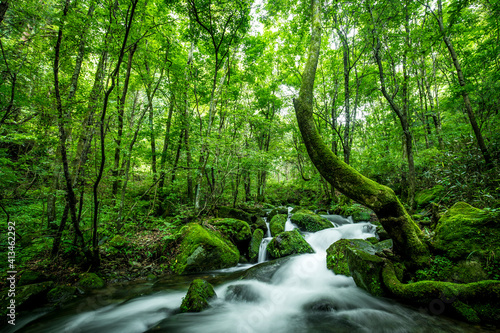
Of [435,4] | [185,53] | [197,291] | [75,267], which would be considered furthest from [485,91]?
[75,267]

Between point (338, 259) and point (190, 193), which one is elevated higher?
point (190, 193)

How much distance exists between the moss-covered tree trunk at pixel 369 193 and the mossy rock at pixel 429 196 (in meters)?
5.39

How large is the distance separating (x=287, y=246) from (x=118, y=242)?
5.49 metres

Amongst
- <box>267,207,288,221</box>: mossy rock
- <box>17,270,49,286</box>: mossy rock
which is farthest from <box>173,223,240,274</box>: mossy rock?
<box>267,207,288,221</box>: mossy rock

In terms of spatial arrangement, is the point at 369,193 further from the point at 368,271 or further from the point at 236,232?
the point at 236,232

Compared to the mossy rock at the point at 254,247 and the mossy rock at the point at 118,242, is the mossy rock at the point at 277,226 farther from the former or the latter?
the mossy rock at the point at 118,242

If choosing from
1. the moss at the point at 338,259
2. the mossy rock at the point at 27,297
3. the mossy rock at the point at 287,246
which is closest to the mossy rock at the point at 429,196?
the moss at the point at 338,259

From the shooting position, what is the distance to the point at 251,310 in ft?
13.6

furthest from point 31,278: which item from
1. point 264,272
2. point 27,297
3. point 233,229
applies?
point 264,272

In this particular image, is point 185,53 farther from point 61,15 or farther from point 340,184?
point 340,184

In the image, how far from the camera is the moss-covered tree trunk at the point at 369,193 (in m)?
3.56

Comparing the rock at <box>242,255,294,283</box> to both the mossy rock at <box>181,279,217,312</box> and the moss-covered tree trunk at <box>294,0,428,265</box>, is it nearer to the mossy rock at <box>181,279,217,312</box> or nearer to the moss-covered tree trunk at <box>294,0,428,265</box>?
the mossy rock at <box>181,279,217,312</box>

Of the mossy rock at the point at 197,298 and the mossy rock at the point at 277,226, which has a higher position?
the mossy rock at the point at 277,226

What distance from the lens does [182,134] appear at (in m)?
10.7
